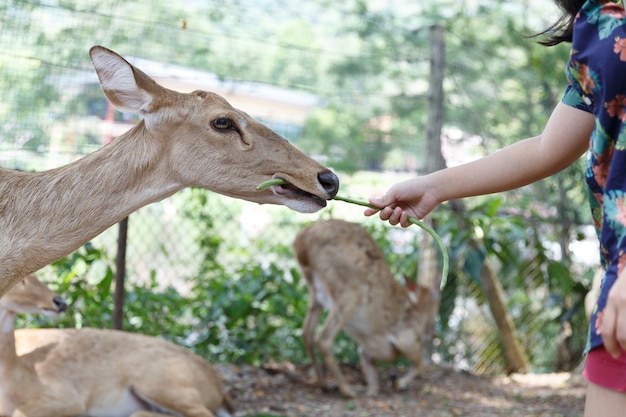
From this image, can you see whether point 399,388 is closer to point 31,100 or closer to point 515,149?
point 31,100

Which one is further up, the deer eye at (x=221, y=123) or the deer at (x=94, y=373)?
the deer eye at (x=221, y=123)

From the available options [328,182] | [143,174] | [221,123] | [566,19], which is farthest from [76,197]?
[566,19]

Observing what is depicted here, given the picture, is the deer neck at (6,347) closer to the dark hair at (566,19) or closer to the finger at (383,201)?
the finger at (383,201)

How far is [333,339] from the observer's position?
683 cm

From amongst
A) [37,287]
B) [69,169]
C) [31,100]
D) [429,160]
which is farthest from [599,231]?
[429,160]

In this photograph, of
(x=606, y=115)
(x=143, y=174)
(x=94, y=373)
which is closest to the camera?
(x=606, y=115)

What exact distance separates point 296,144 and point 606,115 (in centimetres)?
516

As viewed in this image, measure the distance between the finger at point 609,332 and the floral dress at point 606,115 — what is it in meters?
→ 0.13

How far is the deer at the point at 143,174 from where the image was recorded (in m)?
3.26

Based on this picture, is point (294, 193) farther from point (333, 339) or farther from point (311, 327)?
point (311, 327)

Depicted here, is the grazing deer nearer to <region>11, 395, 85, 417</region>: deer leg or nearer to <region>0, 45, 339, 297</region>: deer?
<region>11, 395, 85, 417</region>: deer leg

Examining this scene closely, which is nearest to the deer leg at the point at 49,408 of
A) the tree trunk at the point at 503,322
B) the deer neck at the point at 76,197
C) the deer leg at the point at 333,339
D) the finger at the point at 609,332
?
the deer neck at the point at 76,197

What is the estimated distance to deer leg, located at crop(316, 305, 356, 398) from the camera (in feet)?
22.1

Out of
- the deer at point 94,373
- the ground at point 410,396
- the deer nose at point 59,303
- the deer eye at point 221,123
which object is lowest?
the ground at point 410,396
